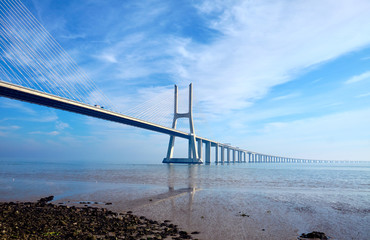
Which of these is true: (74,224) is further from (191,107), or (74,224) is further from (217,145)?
(217,145)

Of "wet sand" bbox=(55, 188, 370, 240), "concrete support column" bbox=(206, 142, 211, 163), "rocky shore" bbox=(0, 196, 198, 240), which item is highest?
"concrete support column" bbox=(206, 142, 211, 163)

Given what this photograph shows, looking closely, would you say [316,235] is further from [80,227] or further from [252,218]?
[80,227]

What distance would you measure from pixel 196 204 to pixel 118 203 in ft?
13.0

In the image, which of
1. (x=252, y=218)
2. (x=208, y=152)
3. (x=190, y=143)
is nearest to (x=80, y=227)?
(x=252, y=218)

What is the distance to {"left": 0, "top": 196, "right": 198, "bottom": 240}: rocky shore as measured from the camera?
23.0 ft

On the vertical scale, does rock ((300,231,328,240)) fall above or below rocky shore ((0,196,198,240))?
below

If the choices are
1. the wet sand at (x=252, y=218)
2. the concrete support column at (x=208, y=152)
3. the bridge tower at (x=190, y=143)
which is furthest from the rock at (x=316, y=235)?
the concrete support column at (x=208, y=152)

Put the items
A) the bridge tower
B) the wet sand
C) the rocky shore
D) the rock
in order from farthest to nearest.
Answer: the bridge tower, the wet sand, the rock, the rocky shore

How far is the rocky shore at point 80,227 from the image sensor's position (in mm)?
7000

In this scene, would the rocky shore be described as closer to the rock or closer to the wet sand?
the wet sand

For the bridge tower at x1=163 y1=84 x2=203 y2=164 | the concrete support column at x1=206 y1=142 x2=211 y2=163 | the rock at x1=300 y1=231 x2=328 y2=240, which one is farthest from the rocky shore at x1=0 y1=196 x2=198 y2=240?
the concrete support column at x1=206 y1=142 x2=211 y2=163

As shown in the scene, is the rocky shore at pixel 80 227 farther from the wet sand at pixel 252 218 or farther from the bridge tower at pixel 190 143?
the bridge tower at pixel 190 143

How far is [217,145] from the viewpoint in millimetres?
105750

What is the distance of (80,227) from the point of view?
7.93 m
